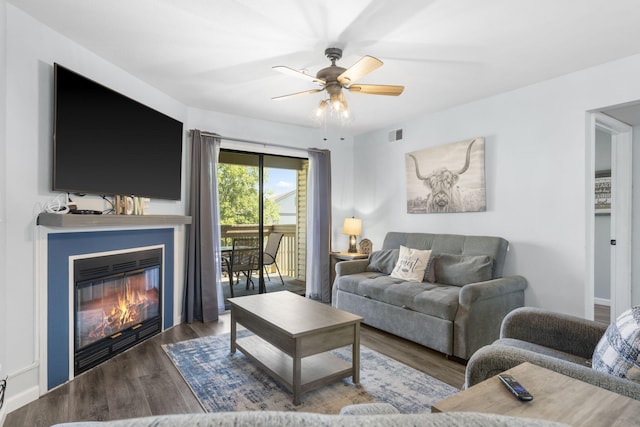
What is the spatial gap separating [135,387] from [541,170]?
3.91m

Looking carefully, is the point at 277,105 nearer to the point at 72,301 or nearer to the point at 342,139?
the point at 342,139

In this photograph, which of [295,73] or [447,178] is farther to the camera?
[447,178]

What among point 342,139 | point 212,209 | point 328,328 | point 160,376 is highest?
point 342,139

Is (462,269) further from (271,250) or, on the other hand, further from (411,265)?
(271,250)

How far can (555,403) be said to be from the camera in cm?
109

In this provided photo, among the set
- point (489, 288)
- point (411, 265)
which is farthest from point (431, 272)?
point (489, 288)

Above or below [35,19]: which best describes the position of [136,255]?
below

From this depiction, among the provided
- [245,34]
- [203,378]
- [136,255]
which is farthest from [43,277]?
[245,34]

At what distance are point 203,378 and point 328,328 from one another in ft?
3.42

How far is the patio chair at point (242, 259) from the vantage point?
463cm

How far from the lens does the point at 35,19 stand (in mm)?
2305

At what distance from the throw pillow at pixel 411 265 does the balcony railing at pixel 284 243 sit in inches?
70.6

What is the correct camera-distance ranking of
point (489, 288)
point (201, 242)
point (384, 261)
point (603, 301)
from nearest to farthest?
point (489, 288) < point (201, 242) < point (384, 261) < point (603, 301)

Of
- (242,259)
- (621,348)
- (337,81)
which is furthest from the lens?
(242,259)
